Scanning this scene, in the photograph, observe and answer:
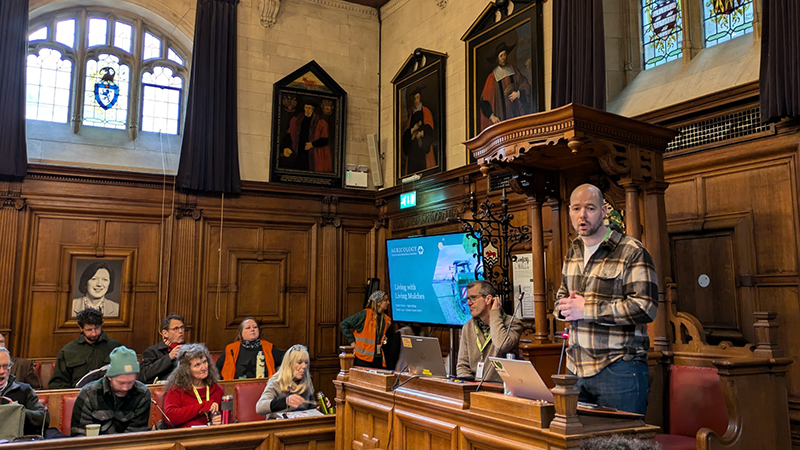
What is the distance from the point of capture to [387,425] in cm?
346

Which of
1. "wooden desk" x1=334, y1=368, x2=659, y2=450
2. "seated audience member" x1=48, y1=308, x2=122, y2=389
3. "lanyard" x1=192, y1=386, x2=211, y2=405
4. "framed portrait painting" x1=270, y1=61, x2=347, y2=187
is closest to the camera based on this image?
"wooden desk" x1=334, y1=368, x2=659, y2=450

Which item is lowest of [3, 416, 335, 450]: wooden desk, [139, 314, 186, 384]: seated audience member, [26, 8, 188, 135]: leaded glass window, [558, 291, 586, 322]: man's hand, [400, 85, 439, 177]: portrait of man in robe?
[3, 416, 335, 450]: wooden desk

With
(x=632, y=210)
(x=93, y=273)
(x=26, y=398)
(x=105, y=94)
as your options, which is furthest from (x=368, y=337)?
(x=105, y=94)

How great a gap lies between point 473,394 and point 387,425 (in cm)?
78

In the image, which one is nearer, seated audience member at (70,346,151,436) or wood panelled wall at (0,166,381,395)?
seated audience member at (70,346,151,436)

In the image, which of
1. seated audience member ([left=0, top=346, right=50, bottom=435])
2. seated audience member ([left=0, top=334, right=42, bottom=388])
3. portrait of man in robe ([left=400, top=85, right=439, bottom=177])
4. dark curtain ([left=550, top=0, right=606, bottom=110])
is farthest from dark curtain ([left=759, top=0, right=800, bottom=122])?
seated audience member ([left=0, top=334, right=42, bottom=388])

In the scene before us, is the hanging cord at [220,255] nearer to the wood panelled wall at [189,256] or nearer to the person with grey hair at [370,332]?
the wood panelled wall at [189,256]

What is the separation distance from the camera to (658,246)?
4328mm

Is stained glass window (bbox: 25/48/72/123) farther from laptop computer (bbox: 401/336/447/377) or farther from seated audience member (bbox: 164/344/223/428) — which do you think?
laptop computer (bbox: 401/336/447/377)

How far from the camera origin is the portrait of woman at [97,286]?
7859 millimetres

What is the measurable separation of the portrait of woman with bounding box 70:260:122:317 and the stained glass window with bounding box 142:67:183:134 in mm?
2106

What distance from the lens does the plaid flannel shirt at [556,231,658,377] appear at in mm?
2861

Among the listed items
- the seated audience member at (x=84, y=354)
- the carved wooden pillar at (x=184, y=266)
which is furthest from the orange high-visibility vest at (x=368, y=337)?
the seated audience member at (x=84, y=354)

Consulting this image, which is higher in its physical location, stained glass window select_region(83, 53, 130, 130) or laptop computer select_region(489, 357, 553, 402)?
stained glass window select_region(83, 53, 130, 130)
